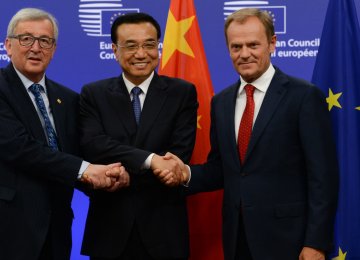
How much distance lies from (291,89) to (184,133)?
568 mm

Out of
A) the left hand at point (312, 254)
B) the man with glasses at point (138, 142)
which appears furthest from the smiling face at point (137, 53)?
the left hand at point (312, 254)

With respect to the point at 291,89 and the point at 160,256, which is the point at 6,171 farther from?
the point at 291,89

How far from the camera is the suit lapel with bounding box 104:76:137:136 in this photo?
121 inches

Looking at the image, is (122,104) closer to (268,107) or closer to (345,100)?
(268,107)

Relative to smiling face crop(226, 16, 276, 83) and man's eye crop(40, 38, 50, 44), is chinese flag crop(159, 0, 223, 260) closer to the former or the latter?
smiling face crop(226, 16, 276, 83)

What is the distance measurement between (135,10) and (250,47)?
7.11 ft

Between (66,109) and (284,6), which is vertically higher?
(284,6)

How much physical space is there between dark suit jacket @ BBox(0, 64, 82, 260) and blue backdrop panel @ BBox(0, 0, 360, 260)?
6.50 ft

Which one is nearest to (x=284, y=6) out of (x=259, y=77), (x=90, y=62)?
(x=90, y=62)

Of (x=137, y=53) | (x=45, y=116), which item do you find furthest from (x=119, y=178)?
(x=137, y=53)

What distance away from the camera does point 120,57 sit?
321 centimetres

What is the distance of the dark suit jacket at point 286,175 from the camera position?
9.12 feet

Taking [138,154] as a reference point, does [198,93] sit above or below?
above

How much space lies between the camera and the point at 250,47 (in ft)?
9.78
